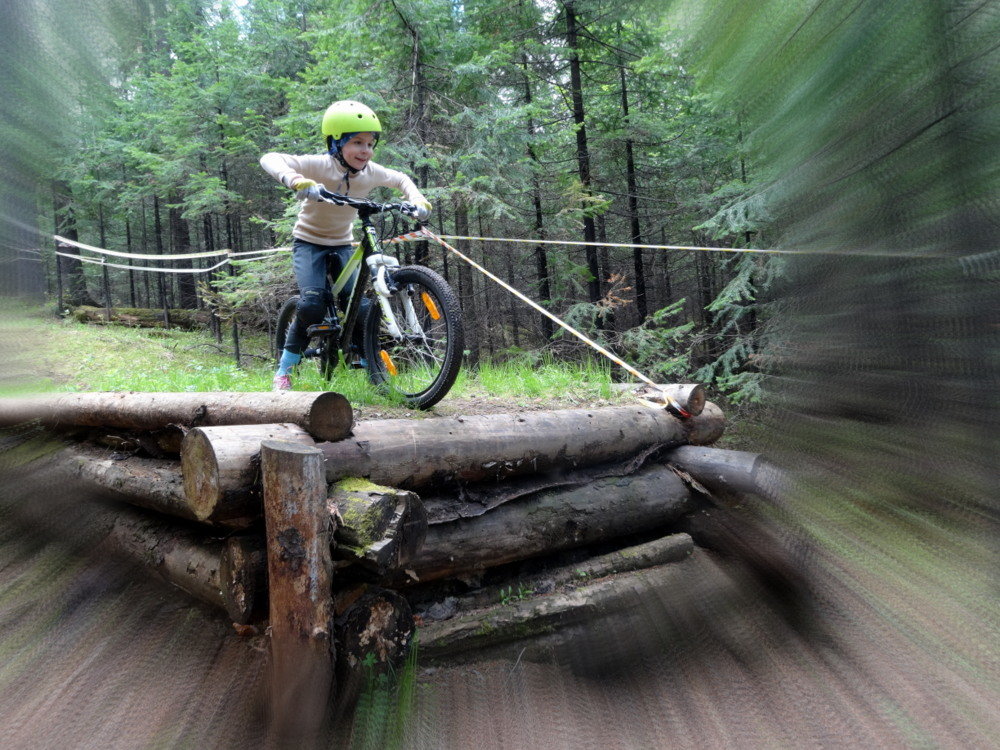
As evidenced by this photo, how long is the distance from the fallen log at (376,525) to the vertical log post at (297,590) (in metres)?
0.11

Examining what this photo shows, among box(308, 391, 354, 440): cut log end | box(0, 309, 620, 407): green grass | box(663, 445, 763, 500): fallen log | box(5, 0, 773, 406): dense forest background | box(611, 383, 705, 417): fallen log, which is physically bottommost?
box(663, 445, 763, 500): fallen log

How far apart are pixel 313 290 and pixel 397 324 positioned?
2.66 ft

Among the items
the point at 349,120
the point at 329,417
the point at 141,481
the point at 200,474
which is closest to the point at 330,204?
the point at 349,120

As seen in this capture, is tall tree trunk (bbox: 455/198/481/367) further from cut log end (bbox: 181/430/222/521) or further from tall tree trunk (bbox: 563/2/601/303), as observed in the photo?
cut log end (bbox: 181/430/222/521)

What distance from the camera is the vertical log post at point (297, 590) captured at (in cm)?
200

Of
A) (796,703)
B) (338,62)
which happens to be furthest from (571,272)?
(796,703)

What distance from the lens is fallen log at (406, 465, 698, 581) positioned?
110 inches

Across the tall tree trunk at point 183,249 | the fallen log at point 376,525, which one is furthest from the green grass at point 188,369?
the tall tree trunk at point 183,249

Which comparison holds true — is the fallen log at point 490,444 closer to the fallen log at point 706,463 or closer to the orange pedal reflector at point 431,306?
the fallen log at point 706,463

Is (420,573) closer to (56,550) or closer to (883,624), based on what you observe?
(56,550)

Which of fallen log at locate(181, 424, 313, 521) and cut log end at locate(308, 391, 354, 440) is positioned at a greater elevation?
cut log end at locate(308, 391, 354, 440)

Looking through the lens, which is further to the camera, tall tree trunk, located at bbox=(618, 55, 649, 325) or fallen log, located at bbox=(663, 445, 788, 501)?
tall tree trunk, located at bbox=(618, 55, 649, 325)

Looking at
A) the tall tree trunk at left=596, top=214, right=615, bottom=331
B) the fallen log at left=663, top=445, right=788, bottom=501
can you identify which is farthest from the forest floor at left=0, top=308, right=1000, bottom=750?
the tall tree trunk at left=596, top=214, right=615, bottom=331

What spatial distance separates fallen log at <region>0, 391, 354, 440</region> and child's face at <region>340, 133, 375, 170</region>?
5.38ft
